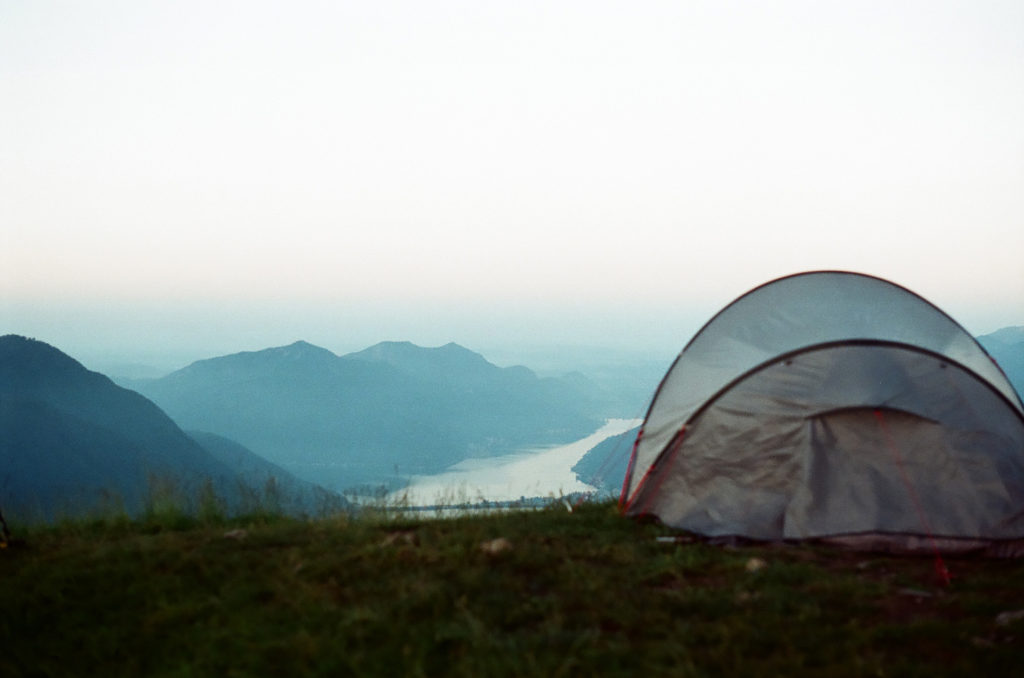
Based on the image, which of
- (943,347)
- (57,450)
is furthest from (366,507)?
(57,450)

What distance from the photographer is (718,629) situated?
16.0 ft

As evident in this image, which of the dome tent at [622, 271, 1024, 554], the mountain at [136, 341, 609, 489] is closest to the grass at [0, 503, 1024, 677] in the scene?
the dome tent at [622, 271, 1024, 554]

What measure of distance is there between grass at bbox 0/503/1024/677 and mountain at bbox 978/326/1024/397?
9927cm

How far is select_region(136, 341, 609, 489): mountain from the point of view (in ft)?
456

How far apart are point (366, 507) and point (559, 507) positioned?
2.63m

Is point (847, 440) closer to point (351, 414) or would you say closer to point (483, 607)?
point (483, 607)

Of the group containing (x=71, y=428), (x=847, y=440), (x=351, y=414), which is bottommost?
(x=351, y=414)

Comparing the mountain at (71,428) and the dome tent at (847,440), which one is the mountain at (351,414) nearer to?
the mountain at (71,428)

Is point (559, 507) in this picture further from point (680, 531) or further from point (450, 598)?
point (450, 598)

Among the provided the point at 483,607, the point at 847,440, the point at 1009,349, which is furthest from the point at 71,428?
the point at 1009,349

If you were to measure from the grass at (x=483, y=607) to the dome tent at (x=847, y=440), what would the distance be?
531 millimetres

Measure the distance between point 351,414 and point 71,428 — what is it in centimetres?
9042

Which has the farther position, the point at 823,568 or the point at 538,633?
the point at 823,568

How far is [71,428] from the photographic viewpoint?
256 feet
